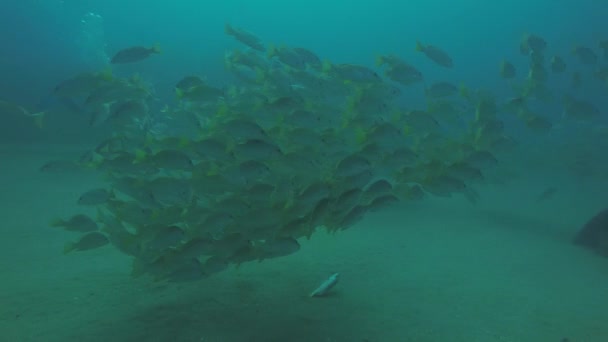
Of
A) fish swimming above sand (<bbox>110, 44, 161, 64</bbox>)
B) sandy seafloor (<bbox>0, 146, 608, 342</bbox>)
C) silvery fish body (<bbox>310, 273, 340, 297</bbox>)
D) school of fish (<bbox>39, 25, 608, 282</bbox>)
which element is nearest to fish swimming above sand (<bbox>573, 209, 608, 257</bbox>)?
sandy seafloor (<bbox>0, 146, 608, 342</bbox>)

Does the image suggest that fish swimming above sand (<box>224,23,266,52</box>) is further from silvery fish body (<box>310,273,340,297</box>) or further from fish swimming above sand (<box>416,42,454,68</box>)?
silvery fish body (<box>310,273,340,297</box>)

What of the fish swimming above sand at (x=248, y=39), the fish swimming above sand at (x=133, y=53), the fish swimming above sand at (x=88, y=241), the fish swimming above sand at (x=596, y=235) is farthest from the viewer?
the fish swimming above sand at (x=248, y=39)

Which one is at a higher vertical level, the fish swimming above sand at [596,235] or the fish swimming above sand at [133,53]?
the fish swimming above sand at [133,53]

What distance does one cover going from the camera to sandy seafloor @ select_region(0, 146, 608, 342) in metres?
3.96

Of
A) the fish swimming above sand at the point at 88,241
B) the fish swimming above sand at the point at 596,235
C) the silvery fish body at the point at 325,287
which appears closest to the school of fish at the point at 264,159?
the fish swimming above sand at the point at 88,241

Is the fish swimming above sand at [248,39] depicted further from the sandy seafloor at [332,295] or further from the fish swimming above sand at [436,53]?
the sandy seafloor at [332,295]

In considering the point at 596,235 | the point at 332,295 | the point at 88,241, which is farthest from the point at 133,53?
the point at 596,235

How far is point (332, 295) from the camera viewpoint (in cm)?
489

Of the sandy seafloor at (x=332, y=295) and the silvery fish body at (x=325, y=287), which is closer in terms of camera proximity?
the sandy seafloor at (x=332, y=295)

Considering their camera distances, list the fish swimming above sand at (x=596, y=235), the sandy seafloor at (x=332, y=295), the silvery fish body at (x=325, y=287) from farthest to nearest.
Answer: the fish swimming above sand at (x=596, y=235), the silvery fish body at (x=325, y=287), the sandy seafloor at (x=332, y=295)

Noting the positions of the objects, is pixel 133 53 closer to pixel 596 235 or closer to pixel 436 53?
pixel 436 53

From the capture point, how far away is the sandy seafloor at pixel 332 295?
3.96 m

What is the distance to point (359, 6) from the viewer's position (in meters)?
92.5

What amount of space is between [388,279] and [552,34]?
54529 mm
